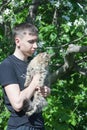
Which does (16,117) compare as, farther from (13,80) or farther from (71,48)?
(71,48)

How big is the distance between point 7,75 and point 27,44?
0.75 feet

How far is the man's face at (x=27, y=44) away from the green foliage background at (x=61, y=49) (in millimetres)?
2754

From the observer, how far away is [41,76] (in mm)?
2805

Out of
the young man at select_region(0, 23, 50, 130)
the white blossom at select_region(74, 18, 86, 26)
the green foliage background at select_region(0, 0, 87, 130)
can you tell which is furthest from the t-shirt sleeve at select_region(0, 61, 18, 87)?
the white blossom at select_region(74, 18, 86, 26)

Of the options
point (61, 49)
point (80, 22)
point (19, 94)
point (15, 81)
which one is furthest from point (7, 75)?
point (80, 22)

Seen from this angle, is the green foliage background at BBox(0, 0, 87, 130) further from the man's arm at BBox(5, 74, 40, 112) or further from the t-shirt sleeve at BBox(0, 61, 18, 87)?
the man's arm at BBox(5, 74, 40, 112)

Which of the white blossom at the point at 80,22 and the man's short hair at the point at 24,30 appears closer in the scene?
the man's short hair at the point at 24,30

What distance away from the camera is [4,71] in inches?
114

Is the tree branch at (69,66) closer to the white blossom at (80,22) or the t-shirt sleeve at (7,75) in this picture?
the white blossom at (80,22)

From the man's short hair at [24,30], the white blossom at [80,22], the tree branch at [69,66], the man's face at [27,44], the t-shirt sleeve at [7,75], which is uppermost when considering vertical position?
the man's short hair at [24,30]

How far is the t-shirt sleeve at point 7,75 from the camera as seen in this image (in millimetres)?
2877

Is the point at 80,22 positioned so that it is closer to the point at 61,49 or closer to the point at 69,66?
the point at 61,49

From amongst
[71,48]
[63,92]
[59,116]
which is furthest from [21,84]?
Answer: [63,92]

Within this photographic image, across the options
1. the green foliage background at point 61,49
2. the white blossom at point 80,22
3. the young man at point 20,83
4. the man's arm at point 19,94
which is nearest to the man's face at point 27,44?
the young man at point 20,83
